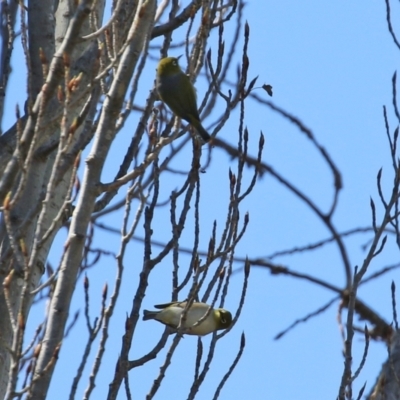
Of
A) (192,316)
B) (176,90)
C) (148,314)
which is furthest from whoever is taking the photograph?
(176,90)

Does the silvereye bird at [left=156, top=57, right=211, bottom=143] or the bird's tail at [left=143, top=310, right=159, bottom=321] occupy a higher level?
the silvereye bird at [left=156, top=57, right=211, bottom=143]

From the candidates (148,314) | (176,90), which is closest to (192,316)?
(148,314)

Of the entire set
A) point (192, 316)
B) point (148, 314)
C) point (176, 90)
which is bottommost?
point (192, 316)

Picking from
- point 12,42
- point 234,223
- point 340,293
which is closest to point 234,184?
point 234,223

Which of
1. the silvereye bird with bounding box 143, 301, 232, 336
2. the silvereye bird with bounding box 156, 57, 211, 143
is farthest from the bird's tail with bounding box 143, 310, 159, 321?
the silvereye bird with bounding box 156, 57, 211, 143

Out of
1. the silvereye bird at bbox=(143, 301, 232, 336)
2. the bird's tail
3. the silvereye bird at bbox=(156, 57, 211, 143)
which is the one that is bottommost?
the silvereye bird at bbox=(143, 301, 232, 336)

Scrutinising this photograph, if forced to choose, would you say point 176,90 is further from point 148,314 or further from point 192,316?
point 192,316

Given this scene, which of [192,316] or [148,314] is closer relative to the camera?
[192,316]

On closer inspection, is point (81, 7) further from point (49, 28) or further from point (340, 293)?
point (340, 293)

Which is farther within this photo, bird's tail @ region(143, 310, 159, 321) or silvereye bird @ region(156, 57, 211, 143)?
silvereye bird @ region(156, 57, 211, 143)

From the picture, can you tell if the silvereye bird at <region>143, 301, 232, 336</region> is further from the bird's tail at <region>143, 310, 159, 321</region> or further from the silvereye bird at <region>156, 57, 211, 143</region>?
the silvereye bird at <region>156, 57, 211, 143</region>

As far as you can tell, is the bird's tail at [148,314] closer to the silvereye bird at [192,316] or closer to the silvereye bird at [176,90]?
the silvereye bird at [192,316]

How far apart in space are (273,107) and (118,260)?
13.1 ft

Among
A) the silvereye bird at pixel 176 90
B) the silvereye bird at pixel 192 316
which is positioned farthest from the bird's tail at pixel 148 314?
the silvereye bird at pixel 176 90
